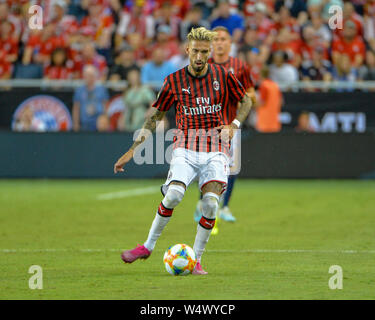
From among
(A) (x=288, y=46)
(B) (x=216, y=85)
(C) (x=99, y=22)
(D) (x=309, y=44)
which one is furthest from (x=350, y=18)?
(B) (x=216, y=85)

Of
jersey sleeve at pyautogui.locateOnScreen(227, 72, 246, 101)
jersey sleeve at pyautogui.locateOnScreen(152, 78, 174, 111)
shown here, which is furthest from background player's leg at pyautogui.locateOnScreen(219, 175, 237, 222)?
jersey sleeve at pyautogui.locateOnScreen(152, 78, 174, 111)

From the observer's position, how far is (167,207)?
796 centimetres

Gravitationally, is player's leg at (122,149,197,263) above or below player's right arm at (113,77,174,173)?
below

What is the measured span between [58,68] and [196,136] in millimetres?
10813

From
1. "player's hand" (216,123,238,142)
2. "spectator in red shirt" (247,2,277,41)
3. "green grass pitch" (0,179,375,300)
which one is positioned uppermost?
"spectator in red shirt" (247,2,277,41)

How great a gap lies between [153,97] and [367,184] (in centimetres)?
484

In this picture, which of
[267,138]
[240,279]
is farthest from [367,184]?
[240,279]

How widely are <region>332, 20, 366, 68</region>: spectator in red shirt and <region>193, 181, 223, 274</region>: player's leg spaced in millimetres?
11121

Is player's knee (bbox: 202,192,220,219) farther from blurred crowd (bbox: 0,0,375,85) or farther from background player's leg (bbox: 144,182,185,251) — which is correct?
blurred crowd (bbox: 0,0,375,85)

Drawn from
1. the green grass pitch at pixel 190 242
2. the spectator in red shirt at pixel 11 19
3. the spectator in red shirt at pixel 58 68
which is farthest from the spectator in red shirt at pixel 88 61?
the green grass pitch at pixel 190 242

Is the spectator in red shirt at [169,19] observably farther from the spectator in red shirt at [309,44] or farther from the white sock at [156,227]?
the white sock at [156,227]

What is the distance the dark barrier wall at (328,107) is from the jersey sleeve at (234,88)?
9642mm

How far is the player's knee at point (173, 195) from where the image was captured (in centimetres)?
786

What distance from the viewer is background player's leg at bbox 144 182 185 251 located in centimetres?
787
